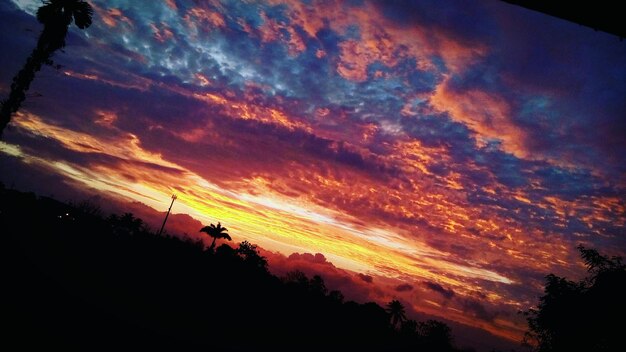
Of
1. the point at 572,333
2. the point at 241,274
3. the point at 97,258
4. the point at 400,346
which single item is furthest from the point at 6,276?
the point at 572,333

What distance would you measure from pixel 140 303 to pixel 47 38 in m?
14.0

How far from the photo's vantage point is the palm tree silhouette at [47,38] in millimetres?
15648

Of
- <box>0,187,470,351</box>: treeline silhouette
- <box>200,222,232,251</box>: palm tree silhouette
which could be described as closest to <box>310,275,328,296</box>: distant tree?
<box>200,222,232,251</box>: palm tree silhouette

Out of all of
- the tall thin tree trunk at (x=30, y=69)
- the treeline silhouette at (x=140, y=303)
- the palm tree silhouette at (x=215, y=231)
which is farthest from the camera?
the palm tree silhouette at (x=215, y=231)

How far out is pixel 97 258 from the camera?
21188 millimetres

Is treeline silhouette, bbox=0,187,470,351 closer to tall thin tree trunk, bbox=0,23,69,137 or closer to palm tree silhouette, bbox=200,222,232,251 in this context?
tall thin tree trunk, bbox=0,23,69,137

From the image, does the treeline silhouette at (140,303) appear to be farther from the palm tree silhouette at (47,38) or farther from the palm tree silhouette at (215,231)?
the palm tree silhouette at (215,231)

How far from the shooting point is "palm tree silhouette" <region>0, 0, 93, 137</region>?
15648mm

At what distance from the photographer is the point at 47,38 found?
16688mm

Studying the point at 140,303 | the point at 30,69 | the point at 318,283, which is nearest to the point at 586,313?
the point at 140,303

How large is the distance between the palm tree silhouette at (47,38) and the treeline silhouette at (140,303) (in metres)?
5.51

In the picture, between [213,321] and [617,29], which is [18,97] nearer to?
[213,321]

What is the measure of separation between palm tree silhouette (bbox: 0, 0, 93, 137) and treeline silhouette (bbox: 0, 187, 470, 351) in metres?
5.51

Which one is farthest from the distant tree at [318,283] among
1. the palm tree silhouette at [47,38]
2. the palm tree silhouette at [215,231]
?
the palm tree silhouette at [47,38]
